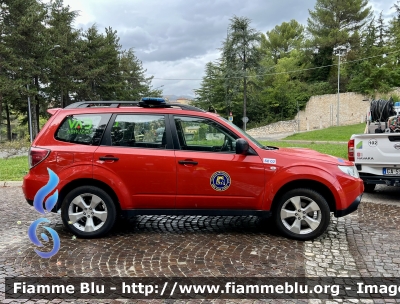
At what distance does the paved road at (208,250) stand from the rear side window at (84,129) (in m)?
1.40

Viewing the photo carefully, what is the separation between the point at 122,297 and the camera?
3037 mm

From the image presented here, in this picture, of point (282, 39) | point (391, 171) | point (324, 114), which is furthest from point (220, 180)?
point (282, 39)

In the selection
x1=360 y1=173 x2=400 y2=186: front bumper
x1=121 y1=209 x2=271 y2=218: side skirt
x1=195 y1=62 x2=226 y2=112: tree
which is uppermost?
x1=195 y1=62 x2=226 y2=112: tree

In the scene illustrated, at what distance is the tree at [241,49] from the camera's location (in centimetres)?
3747

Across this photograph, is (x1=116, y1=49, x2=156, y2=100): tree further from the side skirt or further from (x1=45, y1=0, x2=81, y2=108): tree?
the side skirt

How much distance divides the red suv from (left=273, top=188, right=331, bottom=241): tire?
0.04ft

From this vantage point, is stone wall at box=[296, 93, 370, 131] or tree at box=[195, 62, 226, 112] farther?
tree at box=[195, 62, 226, 112]

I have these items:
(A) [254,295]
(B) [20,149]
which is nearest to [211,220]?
(A) [254,295]


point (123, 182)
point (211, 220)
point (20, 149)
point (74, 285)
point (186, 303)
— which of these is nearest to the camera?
point (186, 303)

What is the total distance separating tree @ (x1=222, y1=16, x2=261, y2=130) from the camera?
123 feet

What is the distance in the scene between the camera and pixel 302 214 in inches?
172

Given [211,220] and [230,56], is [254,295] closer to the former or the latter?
[211,220]

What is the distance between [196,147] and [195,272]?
66.8 inches

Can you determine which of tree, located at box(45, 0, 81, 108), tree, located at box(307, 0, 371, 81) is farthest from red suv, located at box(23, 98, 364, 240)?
tree, located at box(307, 0, 371, 81)
